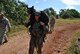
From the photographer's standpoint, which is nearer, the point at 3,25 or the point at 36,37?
the point at 36,37

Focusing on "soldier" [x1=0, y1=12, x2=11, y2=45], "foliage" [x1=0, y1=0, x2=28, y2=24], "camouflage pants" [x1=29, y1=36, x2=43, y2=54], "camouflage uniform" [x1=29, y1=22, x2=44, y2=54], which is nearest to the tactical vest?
"camouflage uniform" [x1=29, y1=22, x2=44, y2=54]

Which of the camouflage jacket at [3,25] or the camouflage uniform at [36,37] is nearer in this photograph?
the camouflage uniform at [36,37]

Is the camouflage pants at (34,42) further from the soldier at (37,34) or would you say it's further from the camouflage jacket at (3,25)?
the camouflage jacket at (3,25)

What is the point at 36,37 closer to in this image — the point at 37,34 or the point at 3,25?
the point at 37,34

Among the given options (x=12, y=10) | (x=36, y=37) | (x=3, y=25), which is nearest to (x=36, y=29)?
(x=36, y=37)

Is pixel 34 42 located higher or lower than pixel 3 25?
lower

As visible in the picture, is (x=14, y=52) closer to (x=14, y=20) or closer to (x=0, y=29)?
(x=0, y=29)

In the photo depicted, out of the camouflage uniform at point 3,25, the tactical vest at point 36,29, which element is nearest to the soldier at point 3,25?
the camouflage uniform at point 3,25

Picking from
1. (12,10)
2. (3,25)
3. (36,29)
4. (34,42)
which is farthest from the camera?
(12,10)

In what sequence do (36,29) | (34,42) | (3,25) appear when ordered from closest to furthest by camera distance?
1. (36,29)
2. (34,42)
3. (3,25)

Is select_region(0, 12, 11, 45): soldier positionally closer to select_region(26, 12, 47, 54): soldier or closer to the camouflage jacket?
the camouflage jacket

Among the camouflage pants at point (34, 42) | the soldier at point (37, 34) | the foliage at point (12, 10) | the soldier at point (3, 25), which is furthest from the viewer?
the foliage at point (12, 10)

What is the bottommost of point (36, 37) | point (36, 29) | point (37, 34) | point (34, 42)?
point (34, 42)

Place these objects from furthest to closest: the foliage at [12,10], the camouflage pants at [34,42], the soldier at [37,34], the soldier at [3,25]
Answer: the foliage at [12,10]
the soldier at [3,25]
the camouflage pants at [34,42]
the soldier at [37,34]
